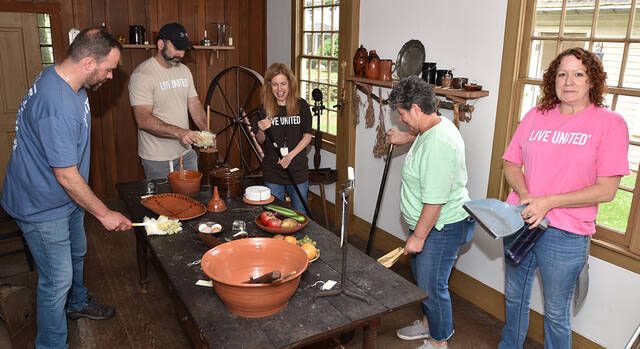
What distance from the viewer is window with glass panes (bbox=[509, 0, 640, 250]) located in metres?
2.33

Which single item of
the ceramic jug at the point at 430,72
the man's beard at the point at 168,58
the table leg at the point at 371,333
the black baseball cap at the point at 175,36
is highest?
the black baseball cap at the point at 175,36

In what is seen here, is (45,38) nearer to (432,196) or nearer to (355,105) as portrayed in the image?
(355,105)

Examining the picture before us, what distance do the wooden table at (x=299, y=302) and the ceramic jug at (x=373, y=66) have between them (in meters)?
1.61

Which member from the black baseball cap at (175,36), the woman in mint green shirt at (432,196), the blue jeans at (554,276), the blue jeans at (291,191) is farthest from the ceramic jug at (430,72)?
the black baseball cap at (175,36)

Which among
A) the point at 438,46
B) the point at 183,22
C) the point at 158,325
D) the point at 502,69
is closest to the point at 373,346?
the point at 158,325

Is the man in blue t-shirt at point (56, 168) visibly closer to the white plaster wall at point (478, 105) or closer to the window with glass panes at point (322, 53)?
the white plaster wall at point (478, 105)

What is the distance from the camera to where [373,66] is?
3.59 m

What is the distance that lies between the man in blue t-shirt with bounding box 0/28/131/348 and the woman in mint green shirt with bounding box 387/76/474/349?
4.39ft

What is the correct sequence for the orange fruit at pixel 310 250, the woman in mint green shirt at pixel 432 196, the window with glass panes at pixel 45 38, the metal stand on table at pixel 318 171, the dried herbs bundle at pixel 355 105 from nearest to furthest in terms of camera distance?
the orange fruit at pixel 310 250, the woman in mint green shirt at pixel 432 196, the dried herbs bundle at pixel 355 105, the metal stand on table at pixel 318 171, the window with glass panes at pixel 45 38

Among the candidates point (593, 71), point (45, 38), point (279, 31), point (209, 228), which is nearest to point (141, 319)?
point (209, 228)

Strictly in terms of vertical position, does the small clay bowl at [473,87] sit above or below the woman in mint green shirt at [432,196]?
above

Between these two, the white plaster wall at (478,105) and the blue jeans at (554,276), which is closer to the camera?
the blue jeans at (554,276)

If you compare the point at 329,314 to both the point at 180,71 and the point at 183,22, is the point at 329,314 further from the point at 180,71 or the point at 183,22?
the point at 183,22

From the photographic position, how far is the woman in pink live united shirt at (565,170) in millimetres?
1953
